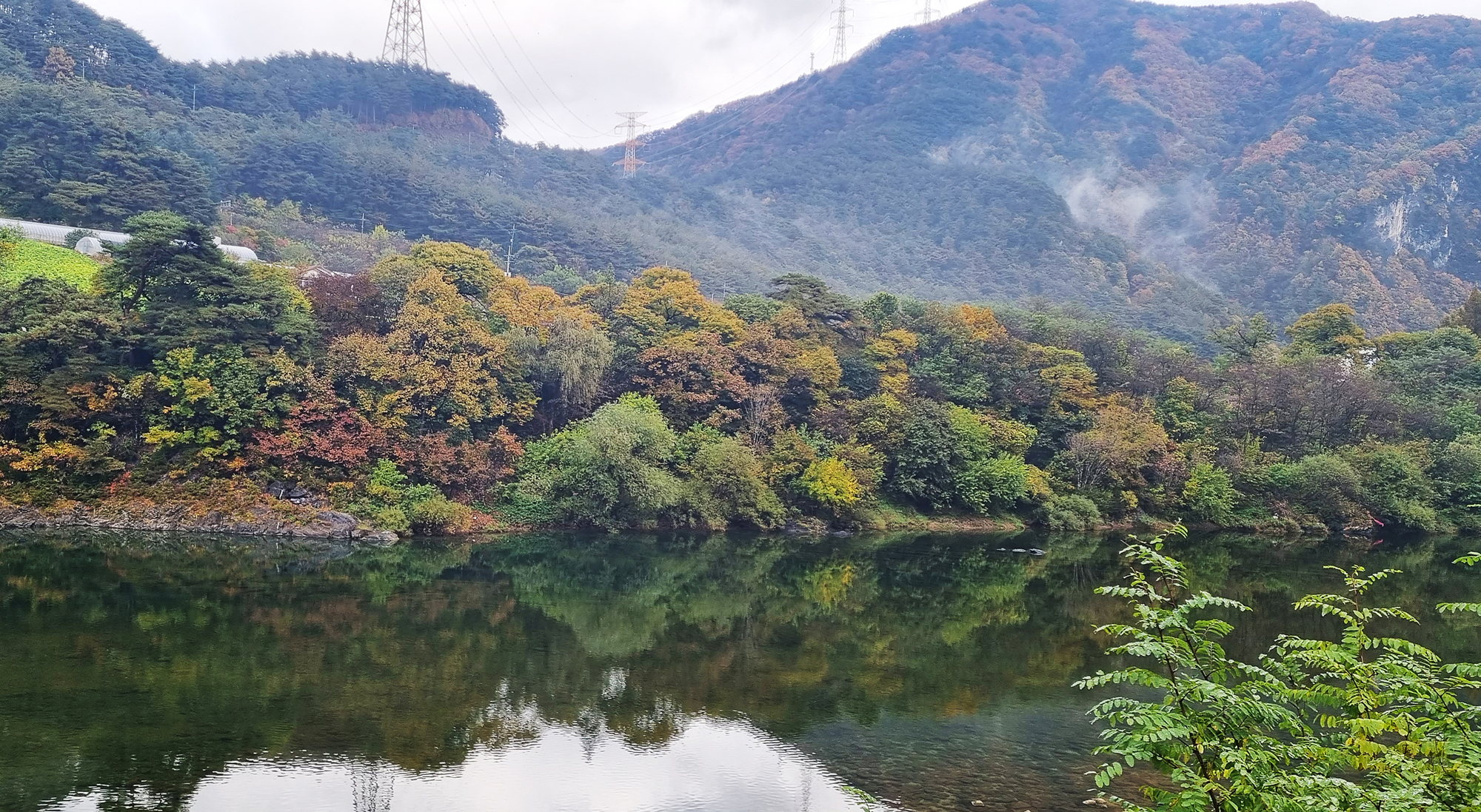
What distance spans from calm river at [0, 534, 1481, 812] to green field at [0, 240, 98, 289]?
47.7 feet

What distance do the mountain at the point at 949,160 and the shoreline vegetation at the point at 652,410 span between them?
67.4 ft

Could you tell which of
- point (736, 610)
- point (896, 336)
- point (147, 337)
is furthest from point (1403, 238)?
point (147, 337)

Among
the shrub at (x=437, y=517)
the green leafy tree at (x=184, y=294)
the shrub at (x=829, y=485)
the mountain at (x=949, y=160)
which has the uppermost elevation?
Answer: the mountain at (x=949, y=160)

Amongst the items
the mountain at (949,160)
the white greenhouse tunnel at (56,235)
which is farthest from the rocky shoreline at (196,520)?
the mountain at (949,160)

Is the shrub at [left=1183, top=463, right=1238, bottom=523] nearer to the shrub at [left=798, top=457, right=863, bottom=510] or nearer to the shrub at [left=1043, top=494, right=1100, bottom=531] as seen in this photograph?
the shrub at [left=1043, top=494, right=1100, bottom=531]

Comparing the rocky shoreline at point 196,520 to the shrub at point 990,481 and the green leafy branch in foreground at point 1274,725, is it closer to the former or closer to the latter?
the shrub at point 990,481

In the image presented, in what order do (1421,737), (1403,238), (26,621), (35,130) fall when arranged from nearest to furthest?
(1421,737)
(26,621)
(35,130)
(1403,238)

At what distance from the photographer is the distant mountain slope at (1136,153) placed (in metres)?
98.6

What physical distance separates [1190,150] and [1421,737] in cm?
14375

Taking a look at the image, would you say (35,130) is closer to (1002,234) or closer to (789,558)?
(789,558)

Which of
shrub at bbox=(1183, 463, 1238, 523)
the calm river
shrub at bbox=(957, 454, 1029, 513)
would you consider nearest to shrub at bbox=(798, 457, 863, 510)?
shrub at bbox=(957, 454, 1029, 513)

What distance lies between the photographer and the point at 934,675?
1762 centimetres

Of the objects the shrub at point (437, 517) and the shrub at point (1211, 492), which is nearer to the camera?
the shrub at point (437, 517)

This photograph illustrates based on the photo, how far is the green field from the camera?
35.5 meters
